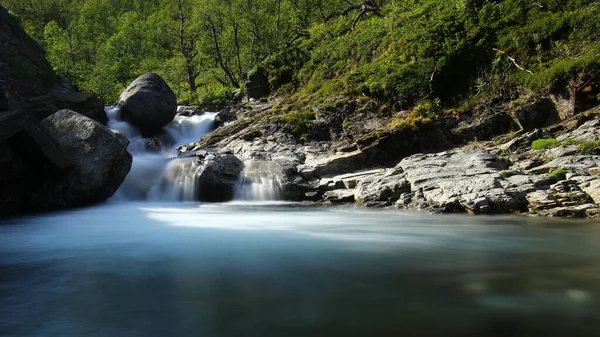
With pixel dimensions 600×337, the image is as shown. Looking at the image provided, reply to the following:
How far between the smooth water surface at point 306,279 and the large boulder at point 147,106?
43.7 feet

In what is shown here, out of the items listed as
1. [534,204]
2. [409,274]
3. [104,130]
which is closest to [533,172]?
[534,204]

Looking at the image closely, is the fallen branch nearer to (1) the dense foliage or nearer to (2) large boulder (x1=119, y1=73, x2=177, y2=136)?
(1) the dense foliage

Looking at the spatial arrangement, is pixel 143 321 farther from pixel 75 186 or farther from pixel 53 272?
pixel 75 186

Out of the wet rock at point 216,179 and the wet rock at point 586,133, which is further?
the wet rock at point 216,179

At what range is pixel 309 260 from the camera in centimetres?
671

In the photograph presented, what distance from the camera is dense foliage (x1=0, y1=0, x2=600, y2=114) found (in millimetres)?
16828

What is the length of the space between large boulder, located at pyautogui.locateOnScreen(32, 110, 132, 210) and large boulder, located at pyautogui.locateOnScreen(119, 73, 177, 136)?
26.9 feet

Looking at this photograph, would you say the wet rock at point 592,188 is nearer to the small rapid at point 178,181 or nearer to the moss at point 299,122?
the small rapid at point 178,181

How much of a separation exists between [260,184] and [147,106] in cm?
1026

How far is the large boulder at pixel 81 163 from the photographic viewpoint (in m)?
13.8

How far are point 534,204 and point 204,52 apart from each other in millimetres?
31557

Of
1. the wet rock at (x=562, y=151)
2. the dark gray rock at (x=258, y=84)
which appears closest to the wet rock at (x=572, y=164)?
the wet rock at (x=562, y=151)

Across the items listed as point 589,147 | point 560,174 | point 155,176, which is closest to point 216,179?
point 155,176

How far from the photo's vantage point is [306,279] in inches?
223
